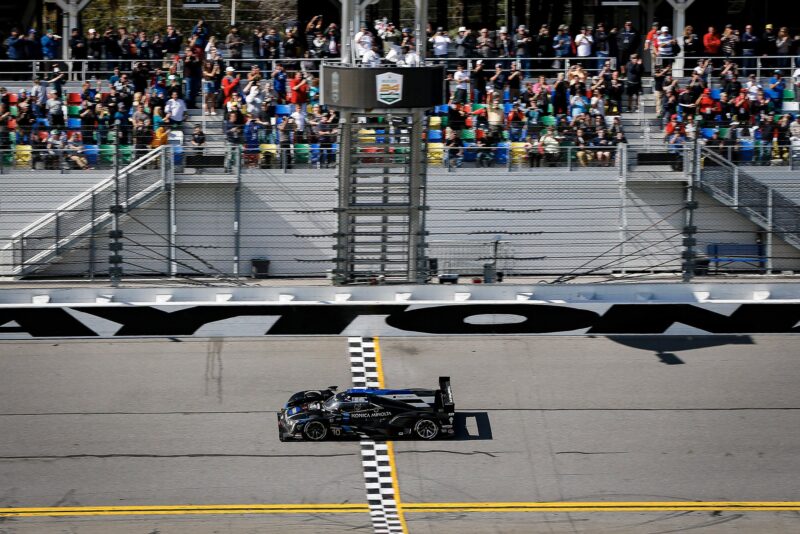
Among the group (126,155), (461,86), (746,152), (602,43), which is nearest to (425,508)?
(126,155)

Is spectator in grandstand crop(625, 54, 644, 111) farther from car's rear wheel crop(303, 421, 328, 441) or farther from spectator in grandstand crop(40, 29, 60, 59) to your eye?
car's rear wheel crop(303, 421, 328, 441)

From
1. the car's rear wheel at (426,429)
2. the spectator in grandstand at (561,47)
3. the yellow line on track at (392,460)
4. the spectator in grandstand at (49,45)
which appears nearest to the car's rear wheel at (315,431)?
the yellow line on track at (392,460)

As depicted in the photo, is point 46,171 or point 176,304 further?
point 46,171

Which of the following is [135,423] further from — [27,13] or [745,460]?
[27,13]

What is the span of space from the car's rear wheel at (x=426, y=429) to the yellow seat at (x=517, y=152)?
8.52 meters

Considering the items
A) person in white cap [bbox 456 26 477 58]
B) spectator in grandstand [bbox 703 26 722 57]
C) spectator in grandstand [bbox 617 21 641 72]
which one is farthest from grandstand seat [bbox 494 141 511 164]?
spectator in grandstand [bbox 703 26 722 57]

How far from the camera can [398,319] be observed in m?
11.9

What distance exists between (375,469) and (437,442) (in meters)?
0.72

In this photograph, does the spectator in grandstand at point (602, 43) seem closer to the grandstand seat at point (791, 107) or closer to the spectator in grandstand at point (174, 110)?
the grandstand seat at point (791, 107)

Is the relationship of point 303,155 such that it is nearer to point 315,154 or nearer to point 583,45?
point 315,154

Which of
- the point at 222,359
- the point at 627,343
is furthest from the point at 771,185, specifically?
the point at 222,359

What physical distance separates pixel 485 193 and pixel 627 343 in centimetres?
582

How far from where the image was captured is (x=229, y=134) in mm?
18391

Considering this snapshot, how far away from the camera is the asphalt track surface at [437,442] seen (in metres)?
8.79
